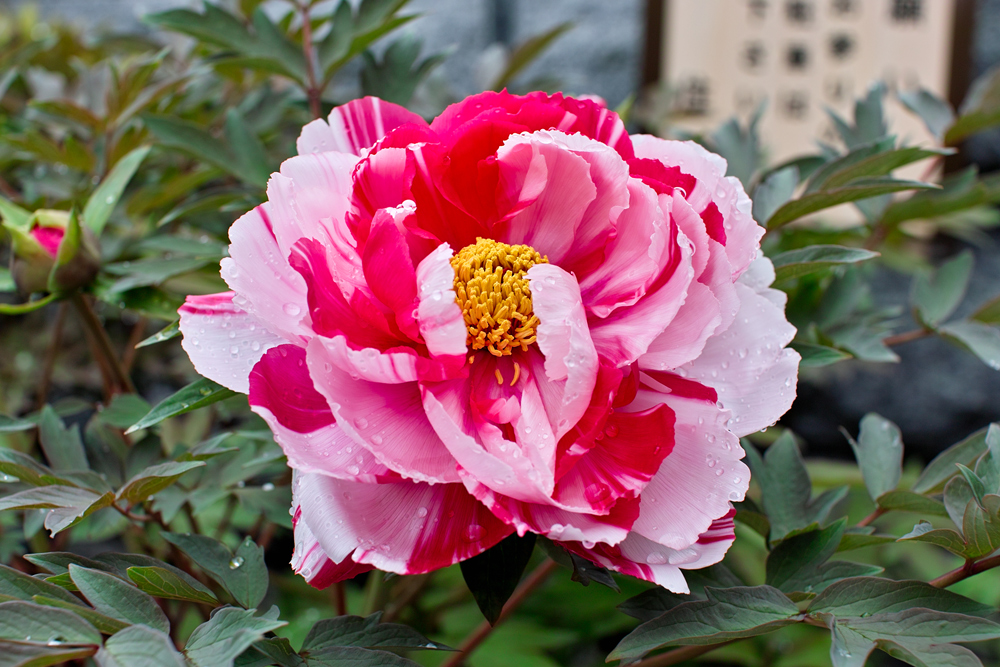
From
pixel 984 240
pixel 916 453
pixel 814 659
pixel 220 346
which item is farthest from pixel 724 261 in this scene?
pixel 916 453

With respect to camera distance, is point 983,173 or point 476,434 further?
point 983,173

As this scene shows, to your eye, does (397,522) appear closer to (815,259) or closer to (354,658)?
(354,658)

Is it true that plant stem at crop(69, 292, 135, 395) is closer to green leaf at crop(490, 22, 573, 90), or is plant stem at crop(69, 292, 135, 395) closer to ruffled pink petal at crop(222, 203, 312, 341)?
ruffled pink petal at crop(222, 203, 312, 341)

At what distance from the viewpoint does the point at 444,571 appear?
2.52 ft

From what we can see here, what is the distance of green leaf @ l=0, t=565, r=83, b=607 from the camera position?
0.30 meters

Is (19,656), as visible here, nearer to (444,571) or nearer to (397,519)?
(397,519)

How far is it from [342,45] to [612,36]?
1111 millimetres

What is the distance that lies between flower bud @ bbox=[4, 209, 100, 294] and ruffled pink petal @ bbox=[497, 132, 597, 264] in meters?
0.28

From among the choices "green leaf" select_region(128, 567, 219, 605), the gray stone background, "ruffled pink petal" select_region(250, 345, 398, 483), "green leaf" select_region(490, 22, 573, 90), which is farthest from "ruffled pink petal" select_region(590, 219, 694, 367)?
the gray stone background

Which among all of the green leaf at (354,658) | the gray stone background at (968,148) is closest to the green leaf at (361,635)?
the green leaf at (354,658)

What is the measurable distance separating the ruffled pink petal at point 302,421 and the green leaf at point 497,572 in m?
0.08

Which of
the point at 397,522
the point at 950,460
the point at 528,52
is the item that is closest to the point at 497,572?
the point at 397,522

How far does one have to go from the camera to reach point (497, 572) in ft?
1.08

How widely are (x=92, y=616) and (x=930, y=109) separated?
71cm
